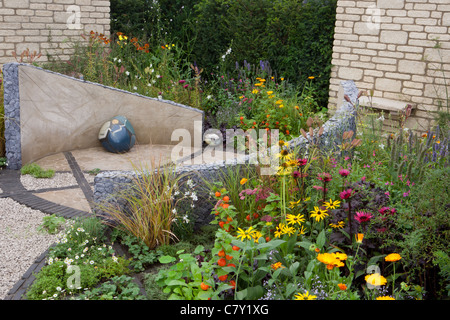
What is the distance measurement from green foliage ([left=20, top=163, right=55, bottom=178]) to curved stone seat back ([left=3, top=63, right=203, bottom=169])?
0.82 ft

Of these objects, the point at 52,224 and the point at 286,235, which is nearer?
the point at 286,235

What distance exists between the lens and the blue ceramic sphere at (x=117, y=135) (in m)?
6.20

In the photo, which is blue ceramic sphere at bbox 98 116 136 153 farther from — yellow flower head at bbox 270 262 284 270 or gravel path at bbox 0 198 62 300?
yellow flower head at bbox 270 262 284 270

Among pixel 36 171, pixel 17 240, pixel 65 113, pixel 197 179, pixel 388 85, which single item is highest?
pixel 388 85

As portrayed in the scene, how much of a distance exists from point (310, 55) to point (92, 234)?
5534 millimetres

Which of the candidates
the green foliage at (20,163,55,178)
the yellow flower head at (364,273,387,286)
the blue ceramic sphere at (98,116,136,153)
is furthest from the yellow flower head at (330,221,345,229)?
the blue ceramic sphere at (98,116,136,153)

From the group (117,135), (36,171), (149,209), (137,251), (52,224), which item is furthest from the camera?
(117,135)

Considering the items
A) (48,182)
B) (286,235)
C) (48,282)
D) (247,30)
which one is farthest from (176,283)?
(247,30)

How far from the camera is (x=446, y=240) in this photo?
250 centimetres

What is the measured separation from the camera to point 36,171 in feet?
17.4

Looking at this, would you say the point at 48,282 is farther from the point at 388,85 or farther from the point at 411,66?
the point at 411,66

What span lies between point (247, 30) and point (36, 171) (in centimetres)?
472

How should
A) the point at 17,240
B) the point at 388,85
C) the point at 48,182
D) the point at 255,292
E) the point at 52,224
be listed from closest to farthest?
1. the point at 255,292
2. the point at 17,240
3. the point at 52,224
4. the point at 48,182
5. the point at 388,85

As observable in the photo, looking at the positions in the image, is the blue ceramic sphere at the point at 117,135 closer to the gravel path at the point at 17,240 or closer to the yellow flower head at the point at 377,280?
the gravel path at the point at 17,240
